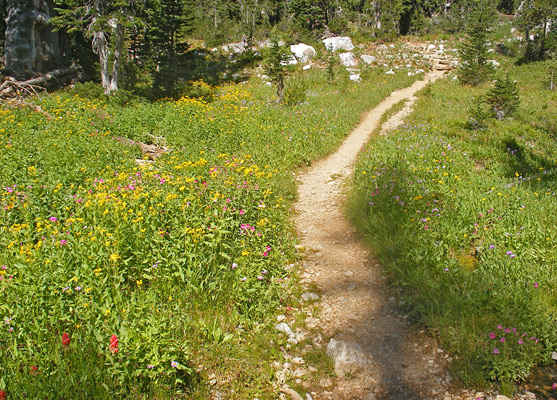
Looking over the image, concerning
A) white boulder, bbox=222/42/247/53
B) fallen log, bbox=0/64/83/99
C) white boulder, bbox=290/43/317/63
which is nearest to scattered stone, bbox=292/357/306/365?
fallen log, bbox=0/64/83/99

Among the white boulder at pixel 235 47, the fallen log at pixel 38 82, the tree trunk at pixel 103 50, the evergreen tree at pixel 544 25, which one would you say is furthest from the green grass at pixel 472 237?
the white boulder at pixel 235 47

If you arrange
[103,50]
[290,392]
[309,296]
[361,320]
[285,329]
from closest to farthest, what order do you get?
1. [290,392]
2. [285,329]
3. [361,320]
4. [309,296]
5. [103,50]

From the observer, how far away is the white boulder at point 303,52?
32.9 metres

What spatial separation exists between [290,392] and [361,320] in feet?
5.07

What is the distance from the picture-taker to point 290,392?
378 cm

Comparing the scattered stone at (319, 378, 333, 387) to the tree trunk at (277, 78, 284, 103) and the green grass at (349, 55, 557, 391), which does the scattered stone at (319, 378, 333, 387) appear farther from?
the tree trunk at (277, 78, 284, 103)

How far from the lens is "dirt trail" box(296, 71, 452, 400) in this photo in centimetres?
386

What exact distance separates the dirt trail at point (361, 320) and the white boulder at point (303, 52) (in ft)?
89.6

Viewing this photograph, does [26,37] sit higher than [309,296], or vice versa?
[26,37]

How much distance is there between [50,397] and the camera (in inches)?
111

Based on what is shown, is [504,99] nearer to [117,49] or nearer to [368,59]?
[117,49]

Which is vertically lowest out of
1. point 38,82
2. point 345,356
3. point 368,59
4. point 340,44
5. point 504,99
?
point 345,356

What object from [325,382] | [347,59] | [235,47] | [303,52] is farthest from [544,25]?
[325,382]

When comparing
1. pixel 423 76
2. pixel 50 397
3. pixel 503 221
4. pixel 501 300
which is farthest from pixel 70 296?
pixel 423 76
